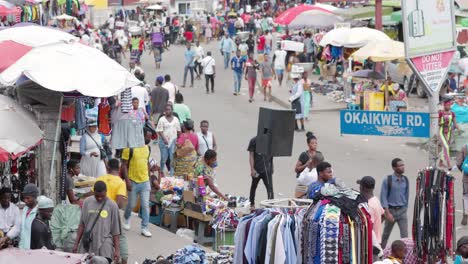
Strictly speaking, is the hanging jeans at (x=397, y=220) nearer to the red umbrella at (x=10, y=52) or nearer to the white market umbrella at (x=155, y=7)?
the red umbrella at (x=10, y=52)

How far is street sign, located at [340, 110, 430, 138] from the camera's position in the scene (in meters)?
11.3

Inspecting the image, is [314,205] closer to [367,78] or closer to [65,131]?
[65,131]

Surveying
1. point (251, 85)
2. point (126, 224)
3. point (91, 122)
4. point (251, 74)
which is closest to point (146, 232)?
point (126, 224)

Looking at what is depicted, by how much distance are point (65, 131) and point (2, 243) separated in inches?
156

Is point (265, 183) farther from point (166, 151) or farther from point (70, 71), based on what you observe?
point (70, 71)

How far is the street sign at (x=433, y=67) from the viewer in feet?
38.2

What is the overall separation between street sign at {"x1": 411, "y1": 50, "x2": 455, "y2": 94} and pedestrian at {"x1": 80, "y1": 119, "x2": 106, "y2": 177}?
552cm

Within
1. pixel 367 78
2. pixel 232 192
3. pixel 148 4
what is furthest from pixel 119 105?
pixel 148 4

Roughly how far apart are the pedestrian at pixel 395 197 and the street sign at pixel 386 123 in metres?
2.38

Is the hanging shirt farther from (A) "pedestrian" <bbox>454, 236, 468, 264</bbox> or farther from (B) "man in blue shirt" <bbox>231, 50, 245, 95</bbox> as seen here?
(B) "man in blue shirt" <bbox>231, 50, 245, 95</bbox>

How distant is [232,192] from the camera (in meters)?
18.6

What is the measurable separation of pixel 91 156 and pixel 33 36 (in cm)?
251

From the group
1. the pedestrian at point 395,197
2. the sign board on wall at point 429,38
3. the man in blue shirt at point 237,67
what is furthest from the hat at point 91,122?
the man in blue shirt at point 237,67

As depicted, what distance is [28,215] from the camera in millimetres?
11492
